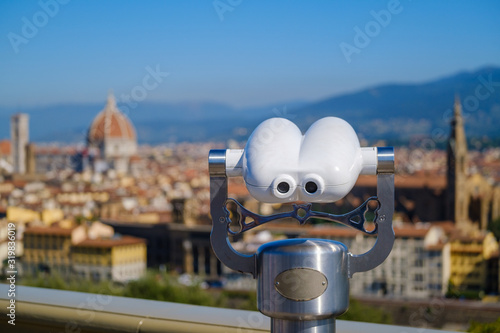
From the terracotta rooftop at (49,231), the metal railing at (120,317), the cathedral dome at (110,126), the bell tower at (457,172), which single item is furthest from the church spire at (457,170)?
the metal railing at (120,317)

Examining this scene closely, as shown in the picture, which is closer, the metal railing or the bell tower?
the metal railing

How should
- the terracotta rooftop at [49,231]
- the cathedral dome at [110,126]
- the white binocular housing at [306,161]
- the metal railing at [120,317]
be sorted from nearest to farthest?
the white binocular housing at [306,161] → the metal railing at [120,317] → the terracotta rooftop at [49,231] → the cathedral dome at [110,126]

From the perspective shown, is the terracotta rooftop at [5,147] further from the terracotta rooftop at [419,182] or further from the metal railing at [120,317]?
the metal railing at [120,317]

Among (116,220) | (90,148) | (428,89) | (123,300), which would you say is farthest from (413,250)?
(90,148)

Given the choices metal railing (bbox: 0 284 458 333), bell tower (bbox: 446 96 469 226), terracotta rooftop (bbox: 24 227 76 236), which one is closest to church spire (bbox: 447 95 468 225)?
bell tower (bbox: 446 96 469 226)

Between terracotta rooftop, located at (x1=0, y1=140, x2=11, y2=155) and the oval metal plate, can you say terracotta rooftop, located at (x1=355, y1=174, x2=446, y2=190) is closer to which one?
terracotta rooftop, located at (x1=0, y1=140, x2=11, y2=155)

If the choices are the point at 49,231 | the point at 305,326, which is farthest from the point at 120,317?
the point at 49,231

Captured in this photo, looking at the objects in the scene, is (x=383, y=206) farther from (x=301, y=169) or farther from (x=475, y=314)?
(x=475, y=314)
